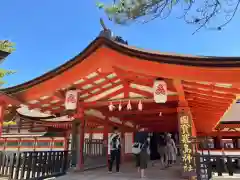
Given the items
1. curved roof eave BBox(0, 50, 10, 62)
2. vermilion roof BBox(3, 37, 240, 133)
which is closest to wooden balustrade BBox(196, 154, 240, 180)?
vermilion roof BBox(3, 37, 240, 133)

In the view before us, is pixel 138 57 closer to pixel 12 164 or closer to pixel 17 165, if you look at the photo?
pixel 17 165

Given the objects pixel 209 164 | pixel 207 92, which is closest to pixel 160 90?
pixel 207 92

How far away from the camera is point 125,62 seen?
5914 mm

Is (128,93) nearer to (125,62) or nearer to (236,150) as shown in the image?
(125,62)

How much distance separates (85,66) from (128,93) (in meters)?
2.35

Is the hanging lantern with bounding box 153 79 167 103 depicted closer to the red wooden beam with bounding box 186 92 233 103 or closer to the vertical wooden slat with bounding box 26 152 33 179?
the red wooden beam with bounding box 186 92 233 103

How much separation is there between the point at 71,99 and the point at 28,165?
2426 mm

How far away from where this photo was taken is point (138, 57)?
568 centimetres

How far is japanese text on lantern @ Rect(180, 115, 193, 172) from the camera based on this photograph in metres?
6.86

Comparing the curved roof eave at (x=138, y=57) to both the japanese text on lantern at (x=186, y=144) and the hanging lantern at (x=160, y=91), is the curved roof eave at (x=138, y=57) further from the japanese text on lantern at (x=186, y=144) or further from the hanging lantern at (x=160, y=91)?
the japanese text on lantern at (x=186, y=144)

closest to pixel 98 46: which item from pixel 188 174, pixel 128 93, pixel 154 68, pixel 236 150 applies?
pixel 154 68

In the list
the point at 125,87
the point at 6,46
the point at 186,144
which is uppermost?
the point at 6,46

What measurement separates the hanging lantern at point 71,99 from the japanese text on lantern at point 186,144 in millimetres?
3582

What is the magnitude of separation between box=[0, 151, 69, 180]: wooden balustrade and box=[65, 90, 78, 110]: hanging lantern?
1.62 meters
